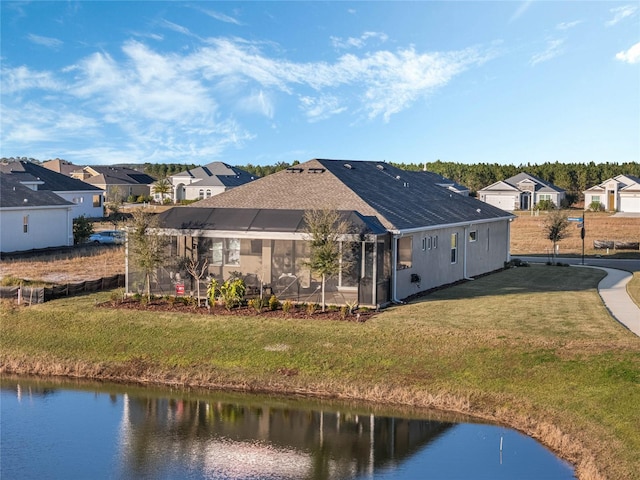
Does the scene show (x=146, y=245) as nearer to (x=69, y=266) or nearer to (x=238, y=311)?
(x=238, y=311)

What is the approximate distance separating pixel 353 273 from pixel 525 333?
22.9 ft

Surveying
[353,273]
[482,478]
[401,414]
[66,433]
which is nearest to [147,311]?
[353,273]

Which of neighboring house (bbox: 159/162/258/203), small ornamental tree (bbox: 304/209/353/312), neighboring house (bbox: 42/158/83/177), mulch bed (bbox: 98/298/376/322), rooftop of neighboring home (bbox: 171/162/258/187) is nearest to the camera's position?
mulch bed (bbox: 98/298/376/322)

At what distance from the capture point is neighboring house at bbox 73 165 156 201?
99.2 meters

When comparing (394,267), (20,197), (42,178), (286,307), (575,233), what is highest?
(42,178)

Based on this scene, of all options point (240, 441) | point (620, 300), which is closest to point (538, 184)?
point (620, 300)

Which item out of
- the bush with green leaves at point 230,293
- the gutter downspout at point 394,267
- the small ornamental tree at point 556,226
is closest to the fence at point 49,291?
the bush with green leaves at point 230,293

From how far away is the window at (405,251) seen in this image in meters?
31.0

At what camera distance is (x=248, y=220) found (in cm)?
3097

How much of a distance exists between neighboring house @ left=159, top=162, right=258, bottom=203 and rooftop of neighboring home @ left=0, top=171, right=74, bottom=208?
3962 centimetres

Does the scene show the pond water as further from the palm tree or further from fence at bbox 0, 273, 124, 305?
the palm tree

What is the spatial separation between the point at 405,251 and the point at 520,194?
2725 inches

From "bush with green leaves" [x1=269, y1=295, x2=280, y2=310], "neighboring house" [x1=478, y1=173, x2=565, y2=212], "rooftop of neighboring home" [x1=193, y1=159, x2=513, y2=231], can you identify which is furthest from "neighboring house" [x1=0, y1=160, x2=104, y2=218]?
"neighboring house" [x1=478, y1=173, x2=565, y2=212]

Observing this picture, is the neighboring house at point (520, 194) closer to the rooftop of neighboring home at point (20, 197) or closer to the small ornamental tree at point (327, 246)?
the rooftop of neighboring home at point (20, 197)
